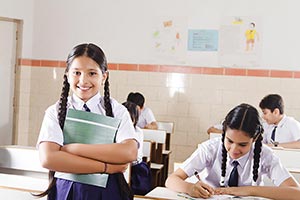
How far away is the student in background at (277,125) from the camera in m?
5.42

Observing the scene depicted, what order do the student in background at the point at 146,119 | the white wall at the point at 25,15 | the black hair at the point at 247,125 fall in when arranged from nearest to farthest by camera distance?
the black hair at the point at 247,125 → the student in background at the point at 146,119 → the white wall at the point at 25,15

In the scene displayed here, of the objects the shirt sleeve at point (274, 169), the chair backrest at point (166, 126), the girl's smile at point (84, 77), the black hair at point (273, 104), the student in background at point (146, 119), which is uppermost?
the girl's smile at point (84, 77)

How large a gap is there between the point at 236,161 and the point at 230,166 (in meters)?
0.05

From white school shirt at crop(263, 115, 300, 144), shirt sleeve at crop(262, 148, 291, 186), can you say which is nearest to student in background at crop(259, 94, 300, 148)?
white school shirt at crop(263, 115, 300, 144)

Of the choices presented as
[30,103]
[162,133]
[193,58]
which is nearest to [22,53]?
[30,103]

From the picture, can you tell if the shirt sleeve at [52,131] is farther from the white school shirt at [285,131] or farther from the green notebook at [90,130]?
the white school shirt at [285,131]

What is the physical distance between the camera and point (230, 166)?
281 centimetres

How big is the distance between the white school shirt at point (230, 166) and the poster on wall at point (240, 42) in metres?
4.05

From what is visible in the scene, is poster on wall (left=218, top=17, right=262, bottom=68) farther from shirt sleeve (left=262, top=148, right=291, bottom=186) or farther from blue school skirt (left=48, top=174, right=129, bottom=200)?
blue school skirt (left=48, top=174, right=129, bottom=200)

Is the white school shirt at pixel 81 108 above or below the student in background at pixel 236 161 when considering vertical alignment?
above

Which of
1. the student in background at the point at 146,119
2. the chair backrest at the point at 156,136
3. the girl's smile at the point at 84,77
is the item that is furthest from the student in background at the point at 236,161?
the student in background at the point at 146,119

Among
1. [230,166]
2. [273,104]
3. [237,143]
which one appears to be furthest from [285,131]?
[237,143]

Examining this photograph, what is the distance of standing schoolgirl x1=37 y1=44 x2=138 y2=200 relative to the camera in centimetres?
187

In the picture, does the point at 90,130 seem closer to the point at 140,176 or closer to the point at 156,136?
the point at 140,176
